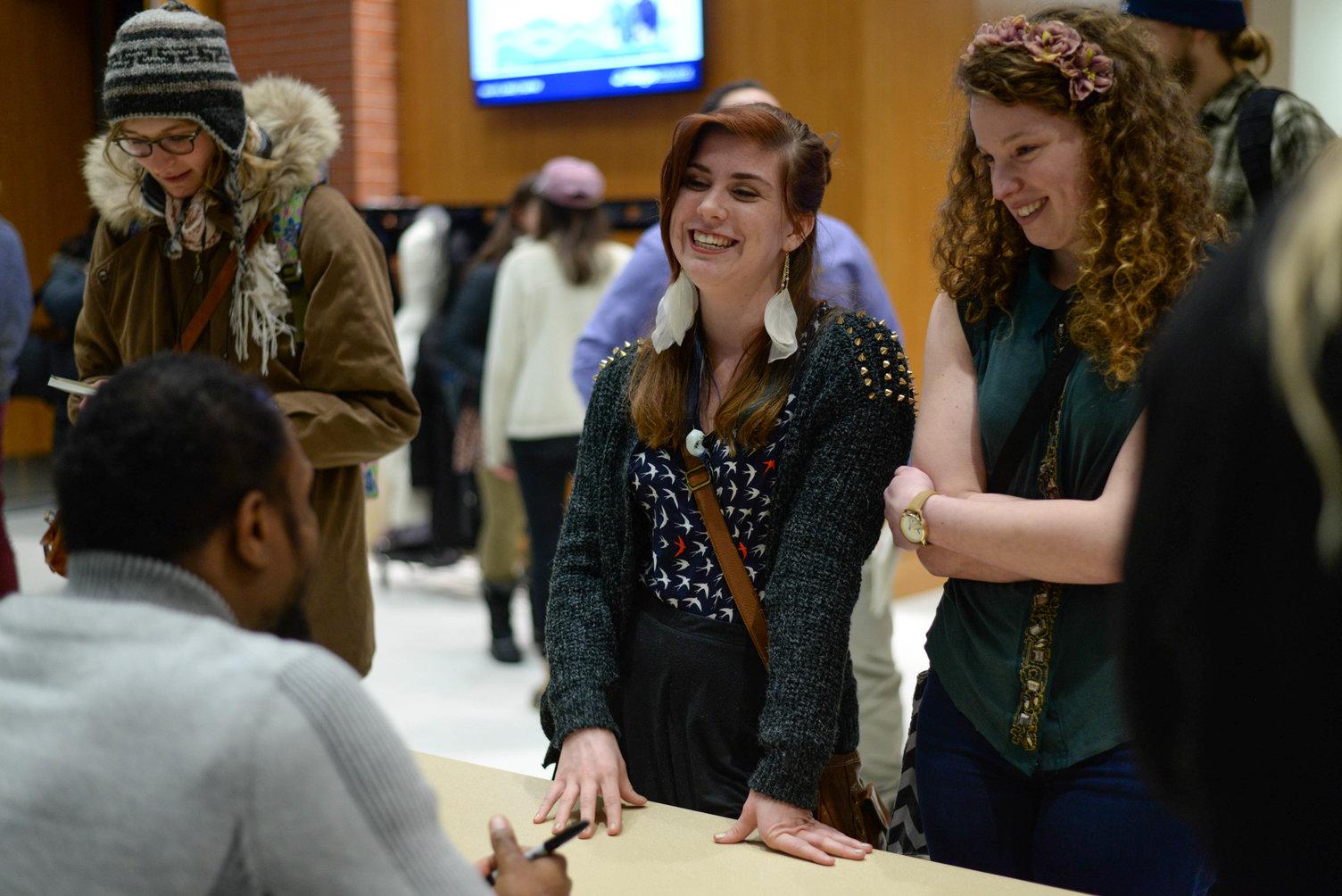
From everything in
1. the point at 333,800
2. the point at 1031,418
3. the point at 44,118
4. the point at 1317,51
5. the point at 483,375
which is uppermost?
the point at 1317,51

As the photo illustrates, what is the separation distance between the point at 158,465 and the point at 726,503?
0.97 metres

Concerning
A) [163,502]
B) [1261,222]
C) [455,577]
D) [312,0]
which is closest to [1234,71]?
[1261,222]

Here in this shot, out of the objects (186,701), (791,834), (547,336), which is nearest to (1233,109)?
(791,834)

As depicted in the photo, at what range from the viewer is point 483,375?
5664 mm

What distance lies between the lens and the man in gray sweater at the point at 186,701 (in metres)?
0.95

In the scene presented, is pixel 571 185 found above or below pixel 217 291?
above

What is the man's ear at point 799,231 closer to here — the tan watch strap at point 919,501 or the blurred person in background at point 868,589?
the tan watch strap at point 919,501

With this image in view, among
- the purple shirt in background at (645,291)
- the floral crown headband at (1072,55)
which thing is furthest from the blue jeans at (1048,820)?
the purple shirt in background at (645,291)

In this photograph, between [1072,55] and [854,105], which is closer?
[1072,55]

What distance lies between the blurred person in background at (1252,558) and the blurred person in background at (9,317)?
3893mm

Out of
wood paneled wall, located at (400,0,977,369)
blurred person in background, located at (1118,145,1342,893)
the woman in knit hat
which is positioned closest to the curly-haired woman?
blurred person in background, located at (1118,145,1342,893)

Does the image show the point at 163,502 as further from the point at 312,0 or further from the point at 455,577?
the point at 312,0

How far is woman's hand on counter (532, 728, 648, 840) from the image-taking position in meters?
1.70

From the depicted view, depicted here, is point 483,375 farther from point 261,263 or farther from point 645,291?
point 261,263
